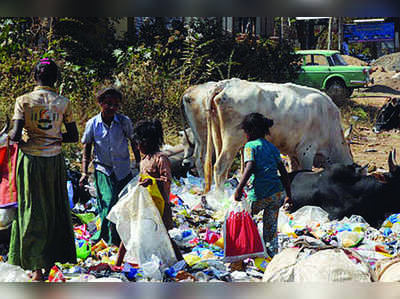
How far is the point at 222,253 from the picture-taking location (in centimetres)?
505

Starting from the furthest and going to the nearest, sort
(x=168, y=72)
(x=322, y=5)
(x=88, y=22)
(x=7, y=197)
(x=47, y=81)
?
(x=88, y=22), (x=168, y=72), (x=7, y=197), (x=47, y=81), (x=322, y=5)

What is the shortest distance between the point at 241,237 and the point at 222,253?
0.60 m

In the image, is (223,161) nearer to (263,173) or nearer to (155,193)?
(263,173)

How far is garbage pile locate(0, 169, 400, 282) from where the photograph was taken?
3799mm

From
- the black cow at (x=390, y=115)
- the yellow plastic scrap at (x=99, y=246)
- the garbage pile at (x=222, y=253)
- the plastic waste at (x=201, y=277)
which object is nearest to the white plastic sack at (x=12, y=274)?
the garbage pile at (x=222, y=253)

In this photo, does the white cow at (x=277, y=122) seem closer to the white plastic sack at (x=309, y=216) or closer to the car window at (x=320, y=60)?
the white plastic sack at (x=309, y=216)

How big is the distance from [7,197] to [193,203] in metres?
2.75

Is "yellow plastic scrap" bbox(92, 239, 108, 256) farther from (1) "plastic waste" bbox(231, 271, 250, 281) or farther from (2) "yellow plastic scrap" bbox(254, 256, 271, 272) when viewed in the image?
(2) "yellow plastic scrap" bbox(254, 256, 271, 272)

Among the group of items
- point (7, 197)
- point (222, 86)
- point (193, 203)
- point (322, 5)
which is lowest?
point (193, 203)

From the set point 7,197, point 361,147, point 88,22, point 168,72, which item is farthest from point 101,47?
point 7,197

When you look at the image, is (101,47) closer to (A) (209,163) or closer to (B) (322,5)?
(A) (209,163)

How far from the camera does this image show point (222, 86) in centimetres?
712

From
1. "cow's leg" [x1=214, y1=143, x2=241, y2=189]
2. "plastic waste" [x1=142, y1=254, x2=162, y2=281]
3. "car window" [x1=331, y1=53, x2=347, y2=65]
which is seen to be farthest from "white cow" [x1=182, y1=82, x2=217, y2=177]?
"car window" [x1=331, y1=53, x2=347, y2=65]

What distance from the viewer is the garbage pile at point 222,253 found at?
3.80 m
